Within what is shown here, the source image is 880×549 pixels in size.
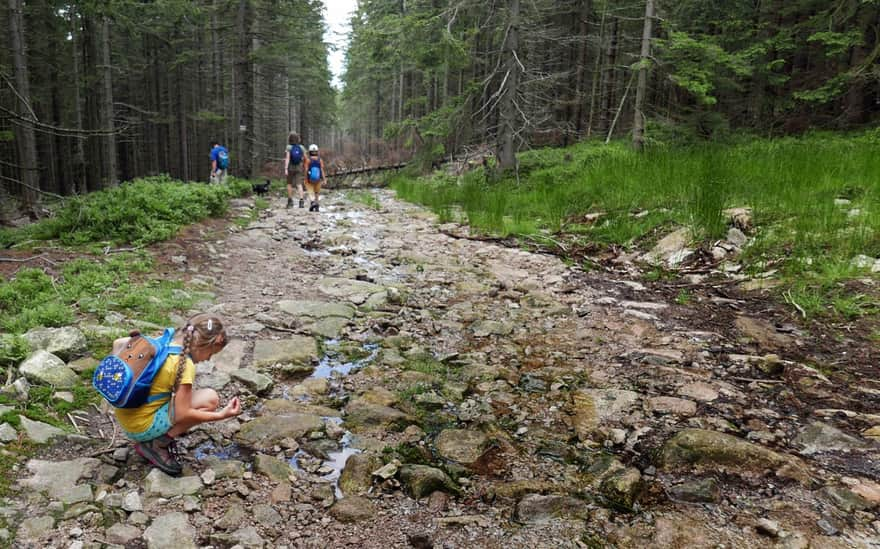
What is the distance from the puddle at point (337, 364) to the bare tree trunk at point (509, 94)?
905 cm

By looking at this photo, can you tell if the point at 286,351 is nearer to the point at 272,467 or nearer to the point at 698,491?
the point at 272,467

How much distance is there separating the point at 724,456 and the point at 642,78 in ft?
40.6

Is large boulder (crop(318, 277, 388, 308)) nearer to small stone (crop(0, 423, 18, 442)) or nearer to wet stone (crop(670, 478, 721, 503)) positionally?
small stone (crop(0, 423, 18, 442))

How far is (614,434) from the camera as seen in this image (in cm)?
289

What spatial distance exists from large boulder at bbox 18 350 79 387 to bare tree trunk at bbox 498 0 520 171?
34.5 feet

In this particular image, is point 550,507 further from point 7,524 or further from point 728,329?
point 728,329

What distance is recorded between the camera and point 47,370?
3.00 metres

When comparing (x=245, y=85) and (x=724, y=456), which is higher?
(x=245, y=85)

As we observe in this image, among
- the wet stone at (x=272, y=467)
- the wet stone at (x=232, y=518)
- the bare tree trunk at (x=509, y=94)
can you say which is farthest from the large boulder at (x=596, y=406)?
the bare tree trunk at (x=509, y=94)

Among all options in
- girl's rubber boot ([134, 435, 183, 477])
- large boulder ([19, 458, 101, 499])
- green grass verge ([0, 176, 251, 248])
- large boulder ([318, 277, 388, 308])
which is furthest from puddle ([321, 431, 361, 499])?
green grass verge ([0, 176, 251, 248])

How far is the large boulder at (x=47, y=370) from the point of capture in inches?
115

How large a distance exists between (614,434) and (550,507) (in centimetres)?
78

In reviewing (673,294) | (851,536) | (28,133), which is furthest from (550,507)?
(28,133)

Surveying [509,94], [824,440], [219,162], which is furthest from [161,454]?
[219,162]
